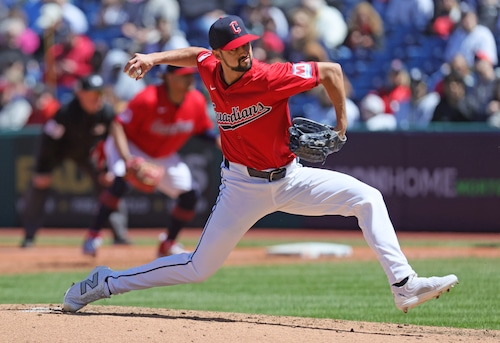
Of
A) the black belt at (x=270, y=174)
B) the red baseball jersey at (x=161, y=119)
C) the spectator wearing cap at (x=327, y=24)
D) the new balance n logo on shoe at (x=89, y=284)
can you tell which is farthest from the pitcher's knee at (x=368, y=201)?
the spectator wearing cap at (x=327, y=24)

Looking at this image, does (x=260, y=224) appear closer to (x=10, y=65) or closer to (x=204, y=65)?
(x=10, y=65)

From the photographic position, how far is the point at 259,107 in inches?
248

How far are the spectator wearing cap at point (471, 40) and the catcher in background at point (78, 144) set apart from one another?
576cm

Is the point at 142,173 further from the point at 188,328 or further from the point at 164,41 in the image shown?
the point at 164,41

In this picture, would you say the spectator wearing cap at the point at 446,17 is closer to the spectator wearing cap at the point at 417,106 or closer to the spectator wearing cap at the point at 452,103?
the spectator wearing cap at the point at 417,106

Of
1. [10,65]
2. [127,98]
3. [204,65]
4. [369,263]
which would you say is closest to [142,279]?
[204,65]

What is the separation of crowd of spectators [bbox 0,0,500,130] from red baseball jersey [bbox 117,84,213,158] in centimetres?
412

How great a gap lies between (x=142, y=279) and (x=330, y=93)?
178 cm

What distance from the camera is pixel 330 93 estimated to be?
6246 millimetres

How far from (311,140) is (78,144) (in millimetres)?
7281

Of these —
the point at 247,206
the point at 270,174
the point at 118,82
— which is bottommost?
the point at 118,82

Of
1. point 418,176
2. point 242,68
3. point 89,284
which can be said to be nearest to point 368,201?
point 242,68

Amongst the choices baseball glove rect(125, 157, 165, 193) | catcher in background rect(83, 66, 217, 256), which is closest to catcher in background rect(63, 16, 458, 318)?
baseball glove rect(125, 157, 165, 193)

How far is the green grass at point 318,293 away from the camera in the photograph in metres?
7.62
